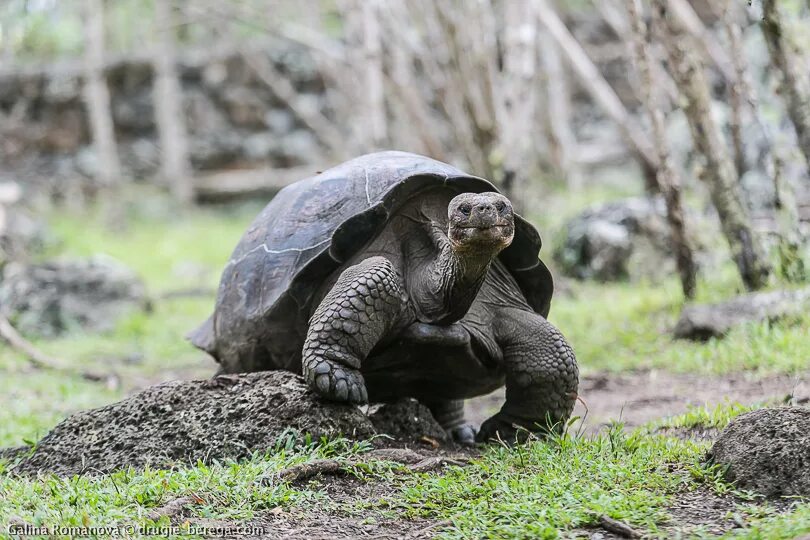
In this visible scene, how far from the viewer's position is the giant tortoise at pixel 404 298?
137 inches

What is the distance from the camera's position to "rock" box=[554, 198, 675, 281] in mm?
9016

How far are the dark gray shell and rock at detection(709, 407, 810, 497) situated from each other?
138 cm

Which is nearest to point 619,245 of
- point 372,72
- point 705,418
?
point 372,72

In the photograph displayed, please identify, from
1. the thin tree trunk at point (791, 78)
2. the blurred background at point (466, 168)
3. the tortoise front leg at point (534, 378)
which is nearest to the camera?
the tortoise front leg at point (534, 378)

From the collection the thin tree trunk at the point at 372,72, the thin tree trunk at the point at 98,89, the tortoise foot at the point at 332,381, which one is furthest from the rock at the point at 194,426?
the thin tree trunk at the point at 98,89

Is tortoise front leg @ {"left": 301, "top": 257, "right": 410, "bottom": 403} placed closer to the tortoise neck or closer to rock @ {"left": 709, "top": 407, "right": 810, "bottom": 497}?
the tortoise neck

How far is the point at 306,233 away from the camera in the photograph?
13.0 feet

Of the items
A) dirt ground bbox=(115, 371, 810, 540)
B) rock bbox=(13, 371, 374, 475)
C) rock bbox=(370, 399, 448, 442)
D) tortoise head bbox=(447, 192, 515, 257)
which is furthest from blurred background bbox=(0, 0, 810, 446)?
tortoise head bbox=(447, 192, 515, 257)

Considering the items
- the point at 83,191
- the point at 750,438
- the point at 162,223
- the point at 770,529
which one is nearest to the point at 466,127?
the point at 750,438

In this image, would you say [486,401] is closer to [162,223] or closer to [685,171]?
[685,171]

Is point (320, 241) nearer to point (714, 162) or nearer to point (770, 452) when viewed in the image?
point (770, 452)

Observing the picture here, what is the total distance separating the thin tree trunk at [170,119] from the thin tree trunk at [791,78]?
507 inches

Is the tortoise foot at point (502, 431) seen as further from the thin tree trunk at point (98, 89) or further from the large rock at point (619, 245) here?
the thin tree trunk at point (98, 89)

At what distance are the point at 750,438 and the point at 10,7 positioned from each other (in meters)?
10.8
